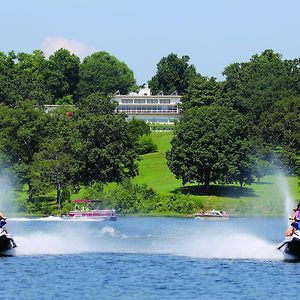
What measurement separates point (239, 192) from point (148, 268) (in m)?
81.5

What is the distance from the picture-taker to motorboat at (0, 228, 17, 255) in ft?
221

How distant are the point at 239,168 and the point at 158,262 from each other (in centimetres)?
7696

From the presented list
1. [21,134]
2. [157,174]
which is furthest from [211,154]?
[21,134]

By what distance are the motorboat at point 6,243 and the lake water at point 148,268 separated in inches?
24.9

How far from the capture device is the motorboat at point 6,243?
67412 millimetres

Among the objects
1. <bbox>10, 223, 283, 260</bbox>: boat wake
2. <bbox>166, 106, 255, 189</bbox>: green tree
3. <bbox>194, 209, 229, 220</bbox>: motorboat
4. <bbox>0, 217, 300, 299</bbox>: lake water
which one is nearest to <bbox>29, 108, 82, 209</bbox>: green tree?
<bbox>166, 106, 255, 189</bbox>: green tree

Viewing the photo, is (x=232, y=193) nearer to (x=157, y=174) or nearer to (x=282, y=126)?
(x=157, y=174)

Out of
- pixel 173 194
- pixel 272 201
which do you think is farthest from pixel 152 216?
pixel 272 201

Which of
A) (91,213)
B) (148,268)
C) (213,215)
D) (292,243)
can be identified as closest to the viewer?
(148,268)

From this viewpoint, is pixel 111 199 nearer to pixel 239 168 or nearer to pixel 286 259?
pixel 239 168

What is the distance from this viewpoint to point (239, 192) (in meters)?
147

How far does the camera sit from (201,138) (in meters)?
148

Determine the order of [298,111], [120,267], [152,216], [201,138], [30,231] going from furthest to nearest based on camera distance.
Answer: [298,111] → [201,138] → [152,216] → [30,231] → [120,267]

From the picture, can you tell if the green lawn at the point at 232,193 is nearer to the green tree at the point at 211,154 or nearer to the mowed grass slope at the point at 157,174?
the mowed grass slope at the point at 157,174
